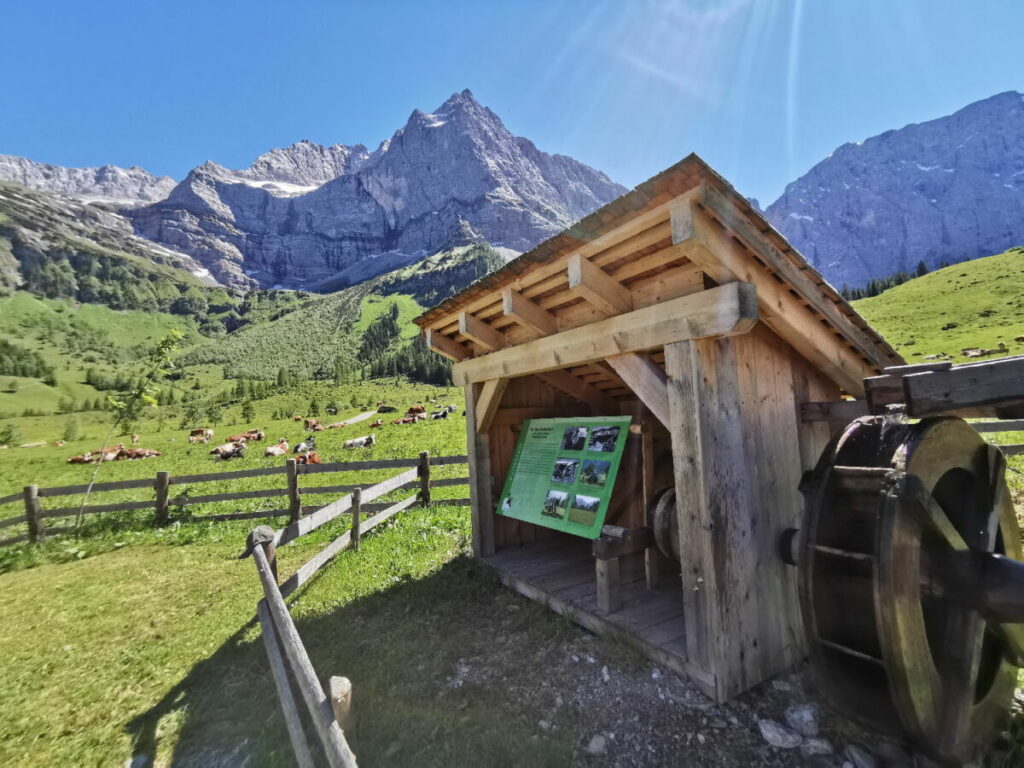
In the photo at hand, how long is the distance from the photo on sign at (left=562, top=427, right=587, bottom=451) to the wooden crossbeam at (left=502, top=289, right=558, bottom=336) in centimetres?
145

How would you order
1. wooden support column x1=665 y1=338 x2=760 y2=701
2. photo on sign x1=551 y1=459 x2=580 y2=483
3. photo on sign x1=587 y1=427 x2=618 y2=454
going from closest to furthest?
1. wooden support column x1=665 y1=338 x2=760 y2=701
2. photo on sign x1=587 y1=427 x2=618 y2=454
3. photo on sign x1=551 y1=459 x2=580 y2=483

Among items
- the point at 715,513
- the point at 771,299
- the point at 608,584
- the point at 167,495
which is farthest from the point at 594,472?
the point at 167,495

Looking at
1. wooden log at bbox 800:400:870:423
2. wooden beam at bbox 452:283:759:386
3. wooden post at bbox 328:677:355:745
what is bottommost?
wooden post at bbox 328:677:355:745

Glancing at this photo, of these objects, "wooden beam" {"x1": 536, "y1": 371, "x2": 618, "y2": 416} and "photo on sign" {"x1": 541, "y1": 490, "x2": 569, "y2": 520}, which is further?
"wooden beam" {"x1": 536, "y1": 371, "x2": 618, "y2": 416}

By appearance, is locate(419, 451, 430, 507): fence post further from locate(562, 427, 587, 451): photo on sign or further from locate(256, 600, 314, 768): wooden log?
locate(256, 600, 314, 768): wooden log

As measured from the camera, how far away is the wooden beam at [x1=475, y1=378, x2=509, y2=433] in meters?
6.73

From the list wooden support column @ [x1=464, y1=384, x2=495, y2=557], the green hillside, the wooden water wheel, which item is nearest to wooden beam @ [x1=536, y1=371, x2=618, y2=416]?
wooden support column @ [x1=464, y1=384, x2=495, y2=557]

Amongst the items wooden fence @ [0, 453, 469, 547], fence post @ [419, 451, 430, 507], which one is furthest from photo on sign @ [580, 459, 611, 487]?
fence post @ [419, 451, 430, 507]

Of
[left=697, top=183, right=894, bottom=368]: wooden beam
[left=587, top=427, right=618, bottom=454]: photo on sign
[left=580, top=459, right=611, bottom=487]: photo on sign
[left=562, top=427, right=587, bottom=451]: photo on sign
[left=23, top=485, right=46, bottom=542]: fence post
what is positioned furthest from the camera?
[left=23, top=485, right=46, bottom=542]: fence post

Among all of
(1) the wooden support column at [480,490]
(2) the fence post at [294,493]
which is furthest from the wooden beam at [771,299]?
(2) the fence post at [294,493]

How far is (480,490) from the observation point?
7.21 m

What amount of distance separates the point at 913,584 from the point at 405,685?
Answer: 13.4 feet

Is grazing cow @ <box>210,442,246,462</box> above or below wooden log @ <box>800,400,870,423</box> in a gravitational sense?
below

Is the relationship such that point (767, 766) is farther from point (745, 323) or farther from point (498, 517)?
point (498, 517)
